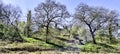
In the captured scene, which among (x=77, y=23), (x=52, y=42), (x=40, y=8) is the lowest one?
(x=52, y=42)

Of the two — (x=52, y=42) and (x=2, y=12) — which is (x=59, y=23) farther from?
(x=2, y=12)

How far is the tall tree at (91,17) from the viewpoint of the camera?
57.6 metres

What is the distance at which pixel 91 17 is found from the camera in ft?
189

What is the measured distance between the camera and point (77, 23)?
60.3 m

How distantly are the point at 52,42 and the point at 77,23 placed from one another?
10391 mm

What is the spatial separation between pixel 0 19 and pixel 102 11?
25269 mm

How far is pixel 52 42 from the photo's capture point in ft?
174

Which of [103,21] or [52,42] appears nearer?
[52,42]

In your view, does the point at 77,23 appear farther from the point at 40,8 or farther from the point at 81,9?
the point at 40,8

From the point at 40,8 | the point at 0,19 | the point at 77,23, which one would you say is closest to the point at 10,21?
the point at 0,19

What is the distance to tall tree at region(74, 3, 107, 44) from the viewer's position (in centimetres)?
5756

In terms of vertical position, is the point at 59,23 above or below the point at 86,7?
below

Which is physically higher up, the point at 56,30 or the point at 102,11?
the point at 102,11

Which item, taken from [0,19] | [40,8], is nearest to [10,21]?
[0,19]
